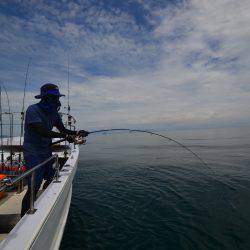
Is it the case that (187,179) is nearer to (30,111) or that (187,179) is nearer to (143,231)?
(143,231)

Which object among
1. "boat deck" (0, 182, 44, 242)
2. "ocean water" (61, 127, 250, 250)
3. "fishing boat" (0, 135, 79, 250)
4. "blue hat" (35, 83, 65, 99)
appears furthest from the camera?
"ocean water" (61, 127, 250, 250)

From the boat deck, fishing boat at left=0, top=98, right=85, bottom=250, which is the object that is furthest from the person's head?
the boat deck

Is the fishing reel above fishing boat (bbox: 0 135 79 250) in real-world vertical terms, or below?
above

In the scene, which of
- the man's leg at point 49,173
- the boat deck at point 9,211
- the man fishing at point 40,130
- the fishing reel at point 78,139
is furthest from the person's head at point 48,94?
the boat deck at point 9,211

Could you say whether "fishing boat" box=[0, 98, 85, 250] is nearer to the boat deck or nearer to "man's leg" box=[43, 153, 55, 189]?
the boat deck

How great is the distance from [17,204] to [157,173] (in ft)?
36.2

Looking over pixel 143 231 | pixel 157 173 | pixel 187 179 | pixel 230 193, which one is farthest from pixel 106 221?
pixel 157 173

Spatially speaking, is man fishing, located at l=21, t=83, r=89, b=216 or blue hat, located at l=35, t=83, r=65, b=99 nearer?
man fishing, located at l=21, t=83, r=89, b=216

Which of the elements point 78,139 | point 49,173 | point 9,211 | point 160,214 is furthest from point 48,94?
point 160,214

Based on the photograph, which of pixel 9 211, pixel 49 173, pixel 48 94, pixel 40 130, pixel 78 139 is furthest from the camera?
pixel 78 139

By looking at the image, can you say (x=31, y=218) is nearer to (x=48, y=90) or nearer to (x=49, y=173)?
(x=49, y=173)

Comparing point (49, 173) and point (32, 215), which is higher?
point (49, 173)

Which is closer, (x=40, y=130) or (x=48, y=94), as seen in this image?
(x=40, y=130)

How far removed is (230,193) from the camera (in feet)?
33.8
